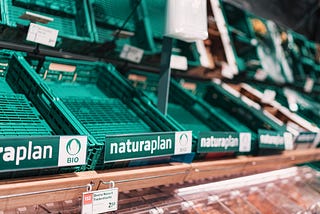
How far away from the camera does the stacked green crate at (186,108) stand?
7.45ft

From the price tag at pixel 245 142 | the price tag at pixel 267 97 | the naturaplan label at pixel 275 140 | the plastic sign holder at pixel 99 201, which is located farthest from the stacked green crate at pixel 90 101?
the price tag at pixel 267 97

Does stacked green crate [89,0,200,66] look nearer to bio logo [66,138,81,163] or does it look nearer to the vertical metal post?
the vertical metal post

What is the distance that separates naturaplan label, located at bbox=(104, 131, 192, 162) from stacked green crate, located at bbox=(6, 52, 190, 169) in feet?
0.19

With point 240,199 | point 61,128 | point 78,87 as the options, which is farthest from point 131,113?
point 240,199

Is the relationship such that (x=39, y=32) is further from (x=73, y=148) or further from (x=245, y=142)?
(x=245, y=142)

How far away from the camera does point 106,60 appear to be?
7.29 feet

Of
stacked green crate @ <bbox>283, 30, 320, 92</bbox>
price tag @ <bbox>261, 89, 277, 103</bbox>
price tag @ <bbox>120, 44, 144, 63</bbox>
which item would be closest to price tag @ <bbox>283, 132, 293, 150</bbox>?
price tag @ <bbox>261, 89, 277, 103</bbox>

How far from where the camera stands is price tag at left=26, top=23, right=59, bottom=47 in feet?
5.58

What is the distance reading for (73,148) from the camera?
1.27 m

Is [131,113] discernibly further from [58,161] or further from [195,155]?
[58,161]

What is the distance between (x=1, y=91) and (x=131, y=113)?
26.8 inches

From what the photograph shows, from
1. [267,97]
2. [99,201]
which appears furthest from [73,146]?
[267,97]

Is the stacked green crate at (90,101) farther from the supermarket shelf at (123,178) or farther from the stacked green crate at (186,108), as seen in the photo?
the stacked green crate at (186,108)

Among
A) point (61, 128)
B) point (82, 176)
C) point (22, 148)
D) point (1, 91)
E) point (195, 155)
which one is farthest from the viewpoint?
point (195, 155)
